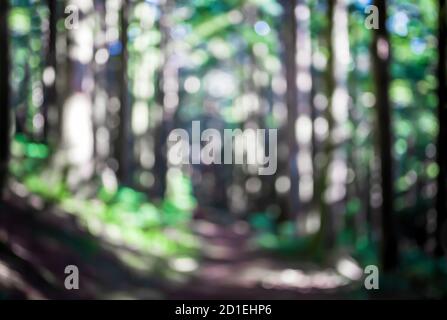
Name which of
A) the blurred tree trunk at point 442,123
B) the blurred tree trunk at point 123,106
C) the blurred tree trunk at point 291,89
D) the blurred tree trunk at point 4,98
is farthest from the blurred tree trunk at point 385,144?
the blurred tree trunk at point 123,106

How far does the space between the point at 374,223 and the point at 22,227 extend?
9829 millimetres

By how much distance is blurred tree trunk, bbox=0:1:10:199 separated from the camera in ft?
18.4

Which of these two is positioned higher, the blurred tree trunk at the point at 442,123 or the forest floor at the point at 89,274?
the blurred tree trunk at the point at 442,123


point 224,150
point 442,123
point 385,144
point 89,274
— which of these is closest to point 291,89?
point 385,144

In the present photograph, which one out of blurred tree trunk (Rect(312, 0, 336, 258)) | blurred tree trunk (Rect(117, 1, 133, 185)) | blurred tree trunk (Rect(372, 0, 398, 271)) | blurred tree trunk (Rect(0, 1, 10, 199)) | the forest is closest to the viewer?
the forest

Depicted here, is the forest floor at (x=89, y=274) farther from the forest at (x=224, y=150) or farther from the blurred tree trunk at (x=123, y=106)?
the blurred tree trunk at (x=123, y=106)

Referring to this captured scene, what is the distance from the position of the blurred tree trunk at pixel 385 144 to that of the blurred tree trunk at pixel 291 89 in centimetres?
398

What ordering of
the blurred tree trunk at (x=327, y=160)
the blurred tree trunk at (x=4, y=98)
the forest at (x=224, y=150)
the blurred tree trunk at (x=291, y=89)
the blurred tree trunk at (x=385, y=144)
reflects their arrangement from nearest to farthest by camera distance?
the forest at (x=224, y=150)
the blurred tree trunk at (x=4, y=98)
the blurred tree trunk at (x=385, y=144)
the blurred tree trunk at (x=327, y=160)
the blurred tree trunk at (x=291, y=89)

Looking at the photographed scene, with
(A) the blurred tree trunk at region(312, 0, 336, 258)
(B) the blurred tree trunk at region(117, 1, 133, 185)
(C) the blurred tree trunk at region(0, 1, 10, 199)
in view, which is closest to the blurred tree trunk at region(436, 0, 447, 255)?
(A) the blurred tree trunk at region(312, 0, 336, 258)

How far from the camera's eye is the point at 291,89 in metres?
10.6

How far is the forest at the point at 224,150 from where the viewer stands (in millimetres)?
4840

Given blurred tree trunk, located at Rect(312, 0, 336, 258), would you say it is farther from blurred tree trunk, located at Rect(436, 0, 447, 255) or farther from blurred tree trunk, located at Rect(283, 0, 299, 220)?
blurred tree trunk, located at Rect(283, 0, 299, 220)

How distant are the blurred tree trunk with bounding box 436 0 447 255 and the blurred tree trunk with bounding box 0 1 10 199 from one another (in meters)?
4.59

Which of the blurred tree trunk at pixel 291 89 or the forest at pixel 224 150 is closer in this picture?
the forest at pixel 224 150
